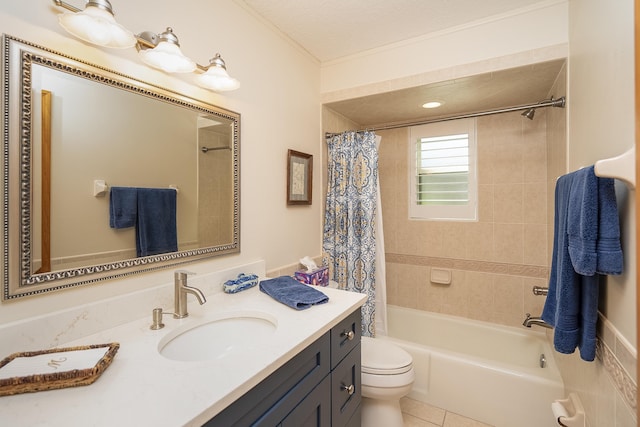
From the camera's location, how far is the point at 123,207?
3.52 ft

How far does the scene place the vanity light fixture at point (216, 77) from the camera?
1262 mm

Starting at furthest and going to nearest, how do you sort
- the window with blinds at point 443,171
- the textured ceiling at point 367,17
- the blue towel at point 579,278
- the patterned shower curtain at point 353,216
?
the window with blinds at point 443,171
the patterned shower curtain at point 353,216
the textured ceiling at point 367,17
the blue towel at point 579,278

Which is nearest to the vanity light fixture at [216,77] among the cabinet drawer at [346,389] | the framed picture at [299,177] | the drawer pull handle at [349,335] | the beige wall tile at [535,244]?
the framed picture at [299,177]

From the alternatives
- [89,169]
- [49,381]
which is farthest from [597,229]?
[89,169]

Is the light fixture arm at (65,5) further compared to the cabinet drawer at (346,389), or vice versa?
the cabinet drawer at (346,389)

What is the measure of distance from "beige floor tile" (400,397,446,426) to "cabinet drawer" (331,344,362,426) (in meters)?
0.75

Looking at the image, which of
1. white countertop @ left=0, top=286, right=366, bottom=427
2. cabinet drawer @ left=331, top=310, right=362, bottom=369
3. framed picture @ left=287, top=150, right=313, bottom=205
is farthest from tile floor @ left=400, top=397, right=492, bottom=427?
framed picture @ left=287, top=150, right=313, bottom=205

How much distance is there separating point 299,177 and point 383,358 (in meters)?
1.29

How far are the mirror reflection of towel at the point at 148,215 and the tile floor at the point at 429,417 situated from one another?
180cm

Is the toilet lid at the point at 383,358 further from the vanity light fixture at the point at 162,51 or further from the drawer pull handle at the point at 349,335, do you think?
the vanity light fixture at the point at 162,51

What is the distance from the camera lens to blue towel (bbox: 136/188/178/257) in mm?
1134

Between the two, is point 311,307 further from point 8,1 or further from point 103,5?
point 8,1

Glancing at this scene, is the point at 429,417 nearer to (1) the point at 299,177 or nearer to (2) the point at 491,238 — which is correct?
(2) the point at 491,238

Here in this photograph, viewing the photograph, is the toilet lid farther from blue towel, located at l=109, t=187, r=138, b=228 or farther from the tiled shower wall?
blue towel, located at l=109, t=187, r=138, b=228
